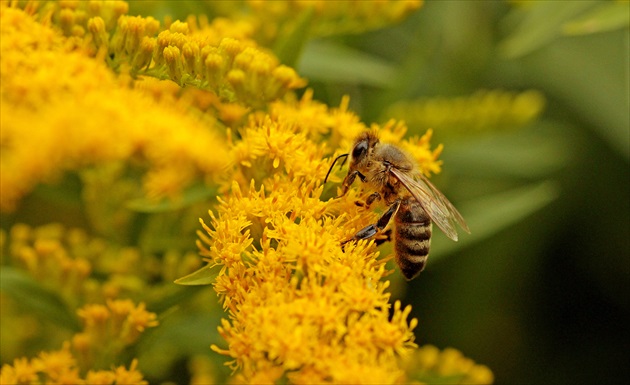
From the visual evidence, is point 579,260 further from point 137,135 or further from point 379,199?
point 137,135

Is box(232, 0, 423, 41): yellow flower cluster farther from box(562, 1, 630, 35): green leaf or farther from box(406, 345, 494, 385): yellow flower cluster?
box(406, 345, 494, 385): yellow flower cluster

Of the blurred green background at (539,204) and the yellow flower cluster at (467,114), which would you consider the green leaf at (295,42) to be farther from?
the blurred green background at (539,204)

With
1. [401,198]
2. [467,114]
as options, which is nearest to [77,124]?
[401,198]

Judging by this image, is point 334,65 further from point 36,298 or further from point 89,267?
point 36,298

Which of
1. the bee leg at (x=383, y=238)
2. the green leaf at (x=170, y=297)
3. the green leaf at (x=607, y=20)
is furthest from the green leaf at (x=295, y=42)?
the green leaf at (x=607, y=20)

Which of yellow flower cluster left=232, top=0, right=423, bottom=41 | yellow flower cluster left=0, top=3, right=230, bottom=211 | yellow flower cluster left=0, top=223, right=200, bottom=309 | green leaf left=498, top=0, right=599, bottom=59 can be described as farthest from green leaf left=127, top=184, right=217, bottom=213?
green leaf left=498, top=0, right=599, bottom=59
